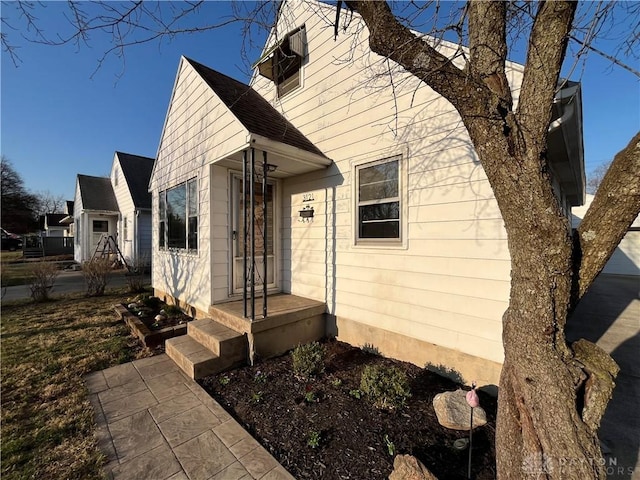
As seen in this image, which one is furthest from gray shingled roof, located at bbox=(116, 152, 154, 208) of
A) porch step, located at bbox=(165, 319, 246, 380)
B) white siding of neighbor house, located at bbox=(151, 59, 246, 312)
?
porch step, located at bbox=(165, 319, 246, 380)

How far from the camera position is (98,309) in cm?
657

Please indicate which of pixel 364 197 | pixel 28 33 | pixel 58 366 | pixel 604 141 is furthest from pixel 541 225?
pixel 58 366

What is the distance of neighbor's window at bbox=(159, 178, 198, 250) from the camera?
547 centimetres

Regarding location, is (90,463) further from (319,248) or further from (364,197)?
(364,197)

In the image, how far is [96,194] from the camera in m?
15.3

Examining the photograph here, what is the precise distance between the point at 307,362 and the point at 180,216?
14.9 ft

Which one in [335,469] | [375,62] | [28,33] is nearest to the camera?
[335,469]

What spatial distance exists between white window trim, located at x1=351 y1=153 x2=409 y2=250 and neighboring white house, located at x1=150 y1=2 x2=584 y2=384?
2cm

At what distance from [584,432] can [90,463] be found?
354cm

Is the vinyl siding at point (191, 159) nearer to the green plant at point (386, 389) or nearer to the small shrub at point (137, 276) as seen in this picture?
the small shrub at point (137, 276)

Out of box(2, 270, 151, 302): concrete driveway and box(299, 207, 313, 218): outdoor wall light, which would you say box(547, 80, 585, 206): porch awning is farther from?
box(2, 270, 151, 302): concrete driveway

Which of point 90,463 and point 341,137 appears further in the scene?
point 341,137

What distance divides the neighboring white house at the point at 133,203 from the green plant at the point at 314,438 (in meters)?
11.4

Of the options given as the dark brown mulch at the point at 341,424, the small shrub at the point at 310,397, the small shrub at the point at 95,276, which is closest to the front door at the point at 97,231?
the small shrub at the point at 95,276
